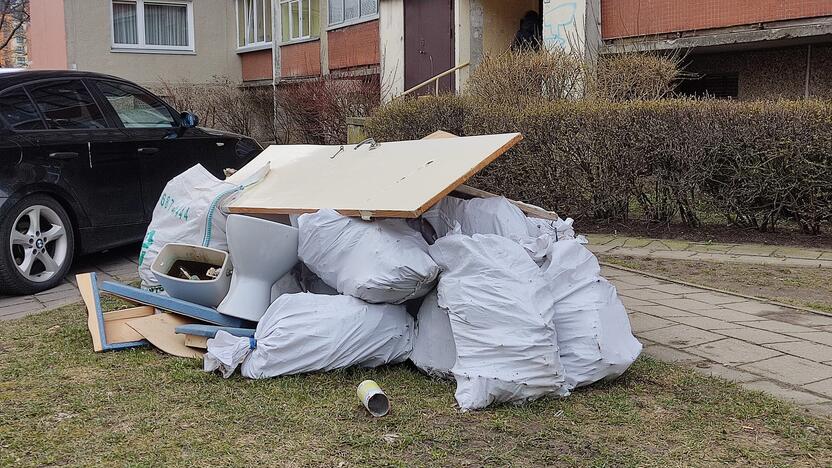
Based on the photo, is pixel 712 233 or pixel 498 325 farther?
pixel 712 233

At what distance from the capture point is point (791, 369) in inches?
161

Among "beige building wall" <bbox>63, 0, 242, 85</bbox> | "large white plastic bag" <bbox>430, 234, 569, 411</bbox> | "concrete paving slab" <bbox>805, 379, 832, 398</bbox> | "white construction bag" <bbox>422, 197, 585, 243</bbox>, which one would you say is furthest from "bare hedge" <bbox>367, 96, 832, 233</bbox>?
"beige building wall" <bbox>63, 0, 242, 85</bbox>

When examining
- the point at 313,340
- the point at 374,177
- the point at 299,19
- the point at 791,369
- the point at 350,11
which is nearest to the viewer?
the point at 313,340

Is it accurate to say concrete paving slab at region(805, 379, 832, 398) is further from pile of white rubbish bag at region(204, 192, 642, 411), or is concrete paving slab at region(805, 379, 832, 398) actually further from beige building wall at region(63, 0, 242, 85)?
beige building wall at region(63, 0, 242, 85)

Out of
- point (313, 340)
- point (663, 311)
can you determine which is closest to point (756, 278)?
point (663, 311)

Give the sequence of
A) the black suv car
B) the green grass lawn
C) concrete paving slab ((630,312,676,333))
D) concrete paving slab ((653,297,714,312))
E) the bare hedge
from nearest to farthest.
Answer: the green grass lawn, concrete paving slab ((630,312,676,333)), concrete paving slab ((653,297,714,312)), the black suv car, the bare hedge

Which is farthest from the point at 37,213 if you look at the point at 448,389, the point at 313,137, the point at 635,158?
the point at 313,137

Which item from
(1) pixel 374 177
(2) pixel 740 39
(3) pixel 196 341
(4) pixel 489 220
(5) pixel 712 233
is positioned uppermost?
(2) pixel 740 39

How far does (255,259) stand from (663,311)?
278 cm

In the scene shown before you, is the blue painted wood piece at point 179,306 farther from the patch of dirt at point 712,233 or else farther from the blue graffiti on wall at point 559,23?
the blue graffiti on wall at point 559,23

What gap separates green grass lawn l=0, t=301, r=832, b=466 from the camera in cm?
303

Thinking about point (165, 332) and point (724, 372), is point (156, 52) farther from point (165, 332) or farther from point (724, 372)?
point (724, 372)

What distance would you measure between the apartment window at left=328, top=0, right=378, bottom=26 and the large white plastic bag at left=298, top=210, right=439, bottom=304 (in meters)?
15.2

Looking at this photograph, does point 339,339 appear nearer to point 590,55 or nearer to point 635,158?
point 635,158
